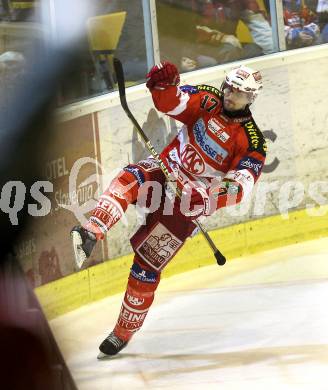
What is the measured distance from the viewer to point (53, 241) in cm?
443

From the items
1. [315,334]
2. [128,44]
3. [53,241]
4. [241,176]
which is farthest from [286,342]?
[128,44]

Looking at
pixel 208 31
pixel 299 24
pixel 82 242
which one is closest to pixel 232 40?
pixel 208 31

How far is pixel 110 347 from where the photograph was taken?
3.97 meters

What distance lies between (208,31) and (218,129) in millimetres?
1576

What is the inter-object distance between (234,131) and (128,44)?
120 centimetres

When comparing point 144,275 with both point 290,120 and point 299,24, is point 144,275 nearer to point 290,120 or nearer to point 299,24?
point 290,120

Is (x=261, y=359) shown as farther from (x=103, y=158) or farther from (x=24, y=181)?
(x=24, y=181)

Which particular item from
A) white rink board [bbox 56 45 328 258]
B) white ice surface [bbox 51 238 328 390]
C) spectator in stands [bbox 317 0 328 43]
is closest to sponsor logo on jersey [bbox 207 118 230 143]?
white ice surface [bbox 51 238 328 390]

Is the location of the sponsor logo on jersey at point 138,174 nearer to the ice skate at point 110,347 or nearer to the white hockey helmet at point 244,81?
the white hockey helmet at point 244,81

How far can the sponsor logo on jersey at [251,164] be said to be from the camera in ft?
12.5

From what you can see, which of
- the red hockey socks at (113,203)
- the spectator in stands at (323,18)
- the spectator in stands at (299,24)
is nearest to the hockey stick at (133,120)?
the red hockey socks at (113,203)

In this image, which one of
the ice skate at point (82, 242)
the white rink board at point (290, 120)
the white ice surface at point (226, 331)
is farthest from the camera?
the white rink board at point (290, 120)

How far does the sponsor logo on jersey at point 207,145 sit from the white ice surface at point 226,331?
83cm

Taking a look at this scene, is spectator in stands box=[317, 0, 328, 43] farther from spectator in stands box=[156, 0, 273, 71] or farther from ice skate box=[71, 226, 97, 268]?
ice skate box=[71, 226, 97, 268]
